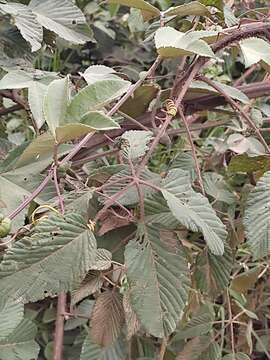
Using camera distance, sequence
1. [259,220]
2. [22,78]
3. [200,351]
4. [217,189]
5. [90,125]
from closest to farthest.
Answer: [90,125]
[259,220]
[22,78]
[200,351]
[217,189]

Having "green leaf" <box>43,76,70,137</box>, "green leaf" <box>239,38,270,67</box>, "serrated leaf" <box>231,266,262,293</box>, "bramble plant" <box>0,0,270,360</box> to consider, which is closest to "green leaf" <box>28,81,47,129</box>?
"bramble plant" <box>0,0,270,360</box>

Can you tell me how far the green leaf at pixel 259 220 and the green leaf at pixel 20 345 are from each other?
15.5 inches

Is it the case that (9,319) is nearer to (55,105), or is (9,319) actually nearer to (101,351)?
(101,351)

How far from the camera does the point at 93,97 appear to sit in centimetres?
60

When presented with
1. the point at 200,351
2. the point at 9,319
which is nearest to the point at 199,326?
the point at 200,351

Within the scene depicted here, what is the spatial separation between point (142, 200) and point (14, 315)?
259 mm

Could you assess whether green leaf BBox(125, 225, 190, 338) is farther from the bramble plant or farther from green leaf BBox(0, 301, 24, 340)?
green leaf BBox(0, 301, 24, 340)

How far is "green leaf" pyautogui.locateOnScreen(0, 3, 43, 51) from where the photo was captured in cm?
84

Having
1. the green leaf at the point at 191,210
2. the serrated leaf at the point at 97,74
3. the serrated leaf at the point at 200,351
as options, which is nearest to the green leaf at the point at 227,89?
the serrated leaf at the point at 97,74

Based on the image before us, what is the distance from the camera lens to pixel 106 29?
5.43 ft

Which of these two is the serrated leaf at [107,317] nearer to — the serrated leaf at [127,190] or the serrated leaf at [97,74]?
the serrated leaf at [127,190]

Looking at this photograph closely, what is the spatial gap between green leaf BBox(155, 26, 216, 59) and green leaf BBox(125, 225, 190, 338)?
0.18 meters

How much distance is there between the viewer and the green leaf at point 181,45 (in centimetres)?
67

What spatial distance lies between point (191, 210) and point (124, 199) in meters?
0.11
